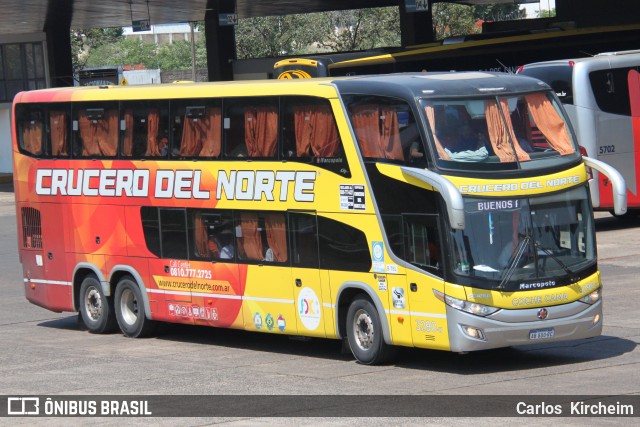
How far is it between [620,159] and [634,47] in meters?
9.37

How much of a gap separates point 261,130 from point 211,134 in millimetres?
1063

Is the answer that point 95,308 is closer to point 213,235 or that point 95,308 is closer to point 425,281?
point 213,235

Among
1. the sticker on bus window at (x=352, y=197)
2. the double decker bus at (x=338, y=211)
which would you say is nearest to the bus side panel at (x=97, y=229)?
the double decker bus at (x=338, y=211)

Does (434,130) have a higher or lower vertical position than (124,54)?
lower

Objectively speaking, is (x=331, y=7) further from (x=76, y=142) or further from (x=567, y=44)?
(x=76, y=142)

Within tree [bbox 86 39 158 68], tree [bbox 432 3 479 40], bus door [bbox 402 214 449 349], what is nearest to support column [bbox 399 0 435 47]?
tree [bbox 432 3 479 40]

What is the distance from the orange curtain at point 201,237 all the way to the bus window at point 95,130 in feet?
7.32

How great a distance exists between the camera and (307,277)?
1556 centimetres

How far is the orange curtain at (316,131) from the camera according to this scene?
599 inches

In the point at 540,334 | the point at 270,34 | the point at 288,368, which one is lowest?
the point at 288,368

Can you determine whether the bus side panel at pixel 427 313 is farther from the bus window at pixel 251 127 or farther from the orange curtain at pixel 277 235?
the bus window at pixel 251 127

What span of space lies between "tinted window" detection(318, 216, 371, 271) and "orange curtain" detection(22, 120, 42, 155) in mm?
6710

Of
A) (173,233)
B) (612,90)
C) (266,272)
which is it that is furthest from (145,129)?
(612,90)

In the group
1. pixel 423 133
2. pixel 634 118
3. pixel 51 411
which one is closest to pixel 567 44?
pixel 634 118
